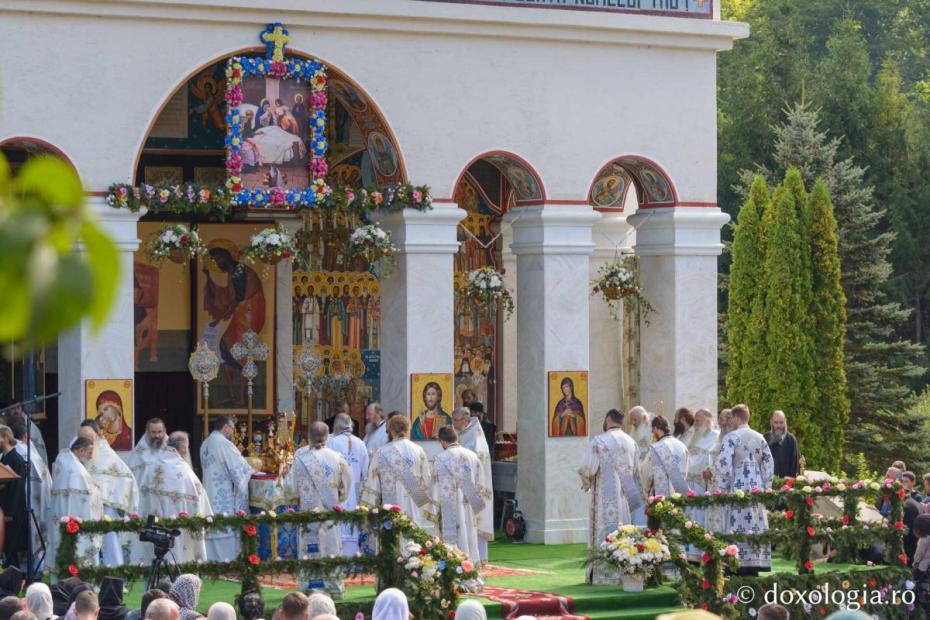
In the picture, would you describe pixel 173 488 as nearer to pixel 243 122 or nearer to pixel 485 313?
pixel 243 122

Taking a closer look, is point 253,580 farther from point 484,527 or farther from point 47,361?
point 47,361

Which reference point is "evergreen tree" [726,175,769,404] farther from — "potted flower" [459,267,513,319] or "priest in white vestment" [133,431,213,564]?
"priest in white vestment" [133,431,213,564]

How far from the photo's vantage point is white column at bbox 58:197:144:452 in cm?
1695

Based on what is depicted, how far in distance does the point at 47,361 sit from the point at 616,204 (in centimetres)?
786

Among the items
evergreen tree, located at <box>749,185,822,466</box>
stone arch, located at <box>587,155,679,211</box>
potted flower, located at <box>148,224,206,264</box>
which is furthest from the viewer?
evergreen tree, located at <box>749,185,822,466</box>

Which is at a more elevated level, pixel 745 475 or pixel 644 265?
pixel 644 265

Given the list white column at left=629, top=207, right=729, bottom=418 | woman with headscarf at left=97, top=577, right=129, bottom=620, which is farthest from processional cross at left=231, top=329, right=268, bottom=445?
woman with headscarf at left=97, top=577, right=129, bottom=620

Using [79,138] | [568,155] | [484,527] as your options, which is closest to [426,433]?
[484,527]

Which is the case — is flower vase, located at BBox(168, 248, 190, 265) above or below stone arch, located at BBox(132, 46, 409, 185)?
below

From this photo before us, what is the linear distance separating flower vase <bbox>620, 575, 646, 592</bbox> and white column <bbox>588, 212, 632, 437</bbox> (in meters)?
7.74

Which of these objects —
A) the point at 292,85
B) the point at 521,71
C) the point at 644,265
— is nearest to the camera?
the point at 292,85

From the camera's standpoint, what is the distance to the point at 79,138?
671 inches

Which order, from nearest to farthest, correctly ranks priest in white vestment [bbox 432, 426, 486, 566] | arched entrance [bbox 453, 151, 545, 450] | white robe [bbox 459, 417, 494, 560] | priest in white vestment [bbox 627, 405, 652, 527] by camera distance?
1. priest in white vestment [bbox 432, 426, 486, 566]
2. white robe [bbox 459, 417, 494, 560]
3. priest in white vestment [bbox 627, 405, 652, 527]
4. arched entrance [bbox 453, 151, 545, 450]

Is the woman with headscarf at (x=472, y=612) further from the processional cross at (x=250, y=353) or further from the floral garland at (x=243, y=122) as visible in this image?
the processional cross at (x=250, y=353)
